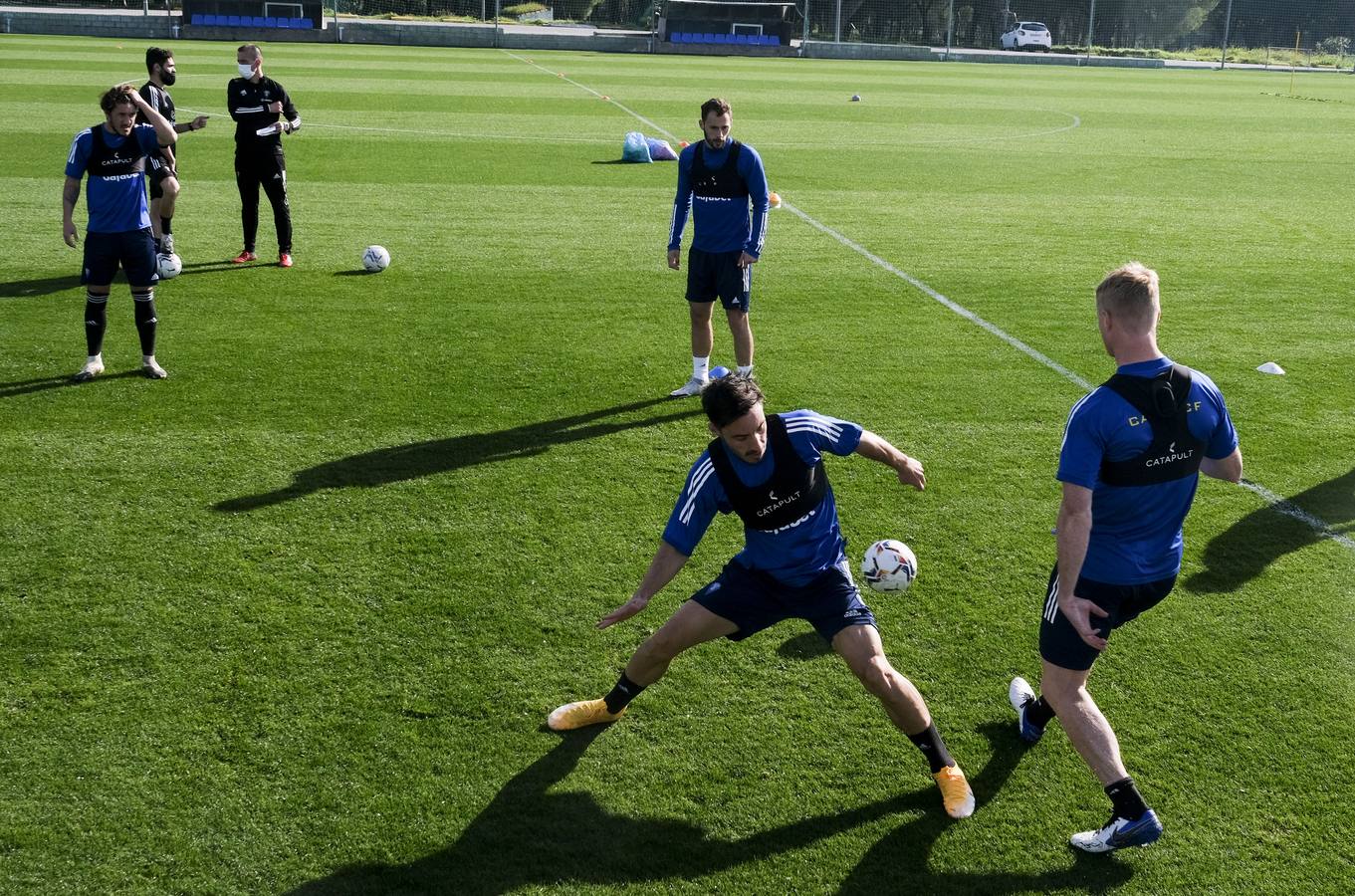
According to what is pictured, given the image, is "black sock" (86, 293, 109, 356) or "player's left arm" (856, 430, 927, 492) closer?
"player's left arm" (856, 430, 927, 492)

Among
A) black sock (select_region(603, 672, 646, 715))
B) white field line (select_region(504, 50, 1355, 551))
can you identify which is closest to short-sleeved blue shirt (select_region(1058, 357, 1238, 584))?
black sock (select_region(603, 672, 646, 715))

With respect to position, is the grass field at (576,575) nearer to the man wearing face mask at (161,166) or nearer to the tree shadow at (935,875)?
the tree shadow at (935,875)

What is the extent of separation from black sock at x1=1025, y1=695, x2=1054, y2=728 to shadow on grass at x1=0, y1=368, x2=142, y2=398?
8352 millimetres

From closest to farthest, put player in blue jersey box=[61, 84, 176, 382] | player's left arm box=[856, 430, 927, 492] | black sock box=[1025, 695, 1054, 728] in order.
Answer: player's left arm box=[856, 430, 927, 492]
black sock box=[1025, 695, 1054, 728]
player in blue jersey box=[61, 84, 176, 382]

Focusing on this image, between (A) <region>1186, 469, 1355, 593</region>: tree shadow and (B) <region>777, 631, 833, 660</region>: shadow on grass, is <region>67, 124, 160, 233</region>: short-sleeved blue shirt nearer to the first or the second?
(B) <region>777, 631, 833, 660</region>: shadow on grass

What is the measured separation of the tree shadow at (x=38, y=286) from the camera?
1302 centimetres

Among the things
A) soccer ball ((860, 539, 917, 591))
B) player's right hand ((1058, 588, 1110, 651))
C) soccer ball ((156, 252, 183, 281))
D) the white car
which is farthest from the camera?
the white car

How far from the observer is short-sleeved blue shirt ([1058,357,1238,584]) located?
4578 millimetres

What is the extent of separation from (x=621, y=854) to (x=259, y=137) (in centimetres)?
1174

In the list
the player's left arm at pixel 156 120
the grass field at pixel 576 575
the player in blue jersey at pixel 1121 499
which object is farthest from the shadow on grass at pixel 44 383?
the player in blue jersey at pixel 1121 499

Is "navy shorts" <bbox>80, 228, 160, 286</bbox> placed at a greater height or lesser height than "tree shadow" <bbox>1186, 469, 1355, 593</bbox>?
greater

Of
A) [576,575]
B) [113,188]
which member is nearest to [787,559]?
[576,575]

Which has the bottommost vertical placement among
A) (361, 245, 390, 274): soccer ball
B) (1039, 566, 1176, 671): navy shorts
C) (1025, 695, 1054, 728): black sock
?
(1025, 695, 1054, 728): black sock

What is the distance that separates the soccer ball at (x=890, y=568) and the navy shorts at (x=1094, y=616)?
4.51 feet
